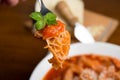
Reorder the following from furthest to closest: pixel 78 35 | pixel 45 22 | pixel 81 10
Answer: pixel 81 10 → pixel 78 35 → pixel 45 22

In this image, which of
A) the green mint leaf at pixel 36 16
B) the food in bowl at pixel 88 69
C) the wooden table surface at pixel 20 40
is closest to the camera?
the green mint leaf at pixel 36 16

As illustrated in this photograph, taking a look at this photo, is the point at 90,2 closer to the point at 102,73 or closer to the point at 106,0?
the point at 106,0

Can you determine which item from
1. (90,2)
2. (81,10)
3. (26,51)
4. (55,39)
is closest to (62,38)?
(55,39)

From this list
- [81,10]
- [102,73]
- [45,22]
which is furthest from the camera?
[81,10]

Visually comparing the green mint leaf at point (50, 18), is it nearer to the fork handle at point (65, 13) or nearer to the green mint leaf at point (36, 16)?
the green mint leaf at point (36, 16)

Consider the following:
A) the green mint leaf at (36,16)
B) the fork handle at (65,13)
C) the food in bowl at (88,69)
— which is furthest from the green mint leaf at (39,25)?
the fork handle at (65,13)
